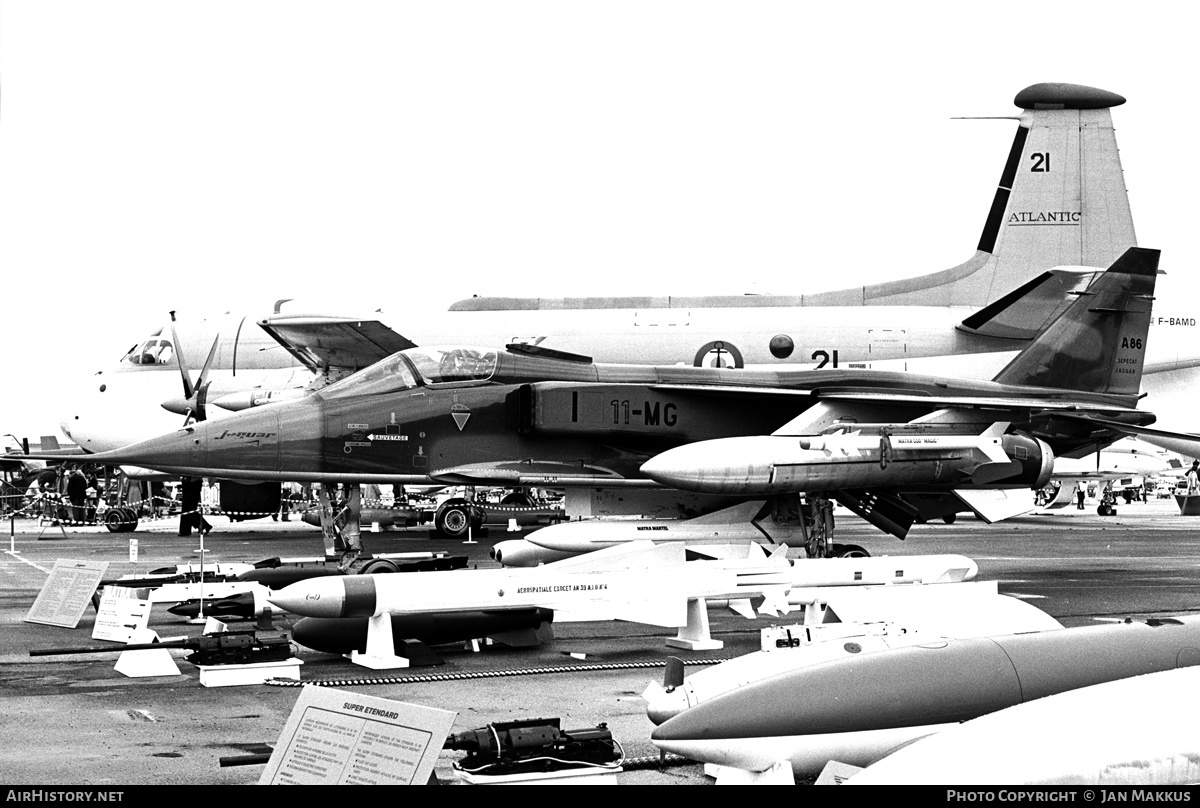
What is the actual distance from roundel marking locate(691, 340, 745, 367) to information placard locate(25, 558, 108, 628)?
39.1 ft

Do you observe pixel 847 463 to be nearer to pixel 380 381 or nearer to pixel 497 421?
pixel 497 421

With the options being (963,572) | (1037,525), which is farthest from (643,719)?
(1037,525)

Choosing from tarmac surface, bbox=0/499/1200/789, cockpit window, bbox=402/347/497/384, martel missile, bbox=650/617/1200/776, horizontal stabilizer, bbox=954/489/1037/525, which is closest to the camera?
martel missile, bbox=650/617/1200/776

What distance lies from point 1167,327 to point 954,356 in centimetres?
463

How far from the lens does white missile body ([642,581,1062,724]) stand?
7.32 m

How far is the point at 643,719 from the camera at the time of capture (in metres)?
8.34

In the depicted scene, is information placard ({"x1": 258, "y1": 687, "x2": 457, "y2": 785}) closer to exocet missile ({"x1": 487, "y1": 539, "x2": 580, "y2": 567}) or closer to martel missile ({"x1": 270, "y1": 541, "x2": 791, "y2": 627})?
martel missile ({"x1": 270, "y1": 541, "x2": 791, "y2": 627})

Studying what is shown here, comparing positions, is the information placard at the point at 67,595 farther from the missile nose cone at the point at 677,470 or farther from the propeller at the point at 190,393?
the propeller at the point at 190,393

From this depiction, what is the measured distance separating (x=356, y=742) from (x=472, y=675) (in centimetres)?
519

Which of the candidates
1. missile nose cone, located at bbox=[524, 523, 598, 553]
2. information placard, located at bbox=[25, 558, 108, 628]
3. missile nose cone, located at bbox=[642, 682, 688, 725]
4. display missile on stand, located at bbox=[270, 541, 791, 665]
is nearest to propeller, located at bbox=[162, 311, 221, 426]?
information placard, located at bbox=[25, 558, 108, 628]

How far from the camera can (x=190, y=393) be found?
21.8m
